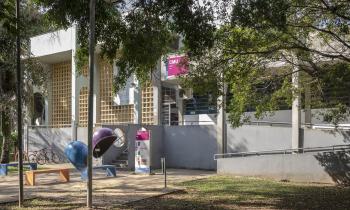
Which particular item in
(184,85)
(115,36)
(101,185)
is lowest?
(101,185)

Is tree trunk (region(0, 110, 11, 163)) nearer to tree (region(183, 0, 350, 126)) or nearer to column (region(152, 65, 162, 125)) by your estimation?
column (region(152, 65, 162, 125))

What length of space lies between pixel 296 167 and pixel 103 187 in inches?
263

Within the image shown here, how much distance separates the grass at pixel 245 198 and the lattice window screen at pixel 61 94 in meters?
16.3

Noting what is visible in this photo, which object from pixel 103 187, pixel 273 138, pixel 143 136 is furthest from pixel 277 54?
pixel 143 136

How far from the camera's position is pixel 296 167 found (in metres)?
18.4

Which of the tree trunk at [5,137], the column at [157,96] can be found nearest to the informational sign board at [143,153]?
the column at [157,96]

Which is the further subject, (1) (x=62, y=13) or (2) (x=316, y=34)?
(2) (x=316, y=34)

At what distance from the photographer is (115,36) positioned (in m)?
13.4

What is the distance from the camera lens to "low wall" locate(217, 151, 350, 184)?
17.3 m

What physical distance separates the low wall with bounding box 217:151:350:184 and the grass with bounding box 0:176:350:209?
2.44 ft

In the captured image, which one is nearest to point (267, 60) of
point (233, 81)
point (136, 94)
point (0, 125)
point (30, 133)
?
point (233, 81)

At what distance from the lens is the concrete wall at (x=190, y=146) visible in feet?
76.4

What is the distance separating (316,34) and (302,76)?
1.40 m

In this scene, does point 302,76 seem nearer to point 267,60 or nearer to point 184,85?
point 267,60
